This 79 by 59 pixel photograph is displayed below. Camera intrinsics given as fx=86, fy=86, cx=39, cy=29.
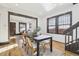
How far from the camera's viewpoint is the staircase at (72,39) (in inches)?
64.0

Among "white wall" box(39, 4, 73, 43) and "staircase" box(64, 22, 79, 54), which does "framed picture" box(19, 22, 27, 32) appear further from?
"staircase" box(64, 22, 79, 54)

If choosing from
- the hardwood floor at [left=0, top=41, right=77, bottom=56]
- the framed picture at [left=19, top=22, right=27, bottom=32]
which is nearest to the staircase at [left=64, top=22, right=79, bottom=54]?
the hardwood floor at [left=0, top=41, right=77, bottom=56]

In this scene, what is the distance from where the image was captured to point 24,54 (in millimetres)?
1725

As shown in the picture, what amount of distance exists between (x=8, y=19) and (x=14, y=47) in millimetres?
558

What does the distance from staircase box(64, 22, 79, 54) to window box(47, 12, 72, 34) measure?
0.09 m

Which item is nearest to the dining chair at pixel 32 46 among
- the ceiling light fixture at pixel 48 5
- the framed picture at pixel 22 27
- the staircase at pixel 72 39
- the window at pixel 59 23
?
the framed picture at pixel 22 27

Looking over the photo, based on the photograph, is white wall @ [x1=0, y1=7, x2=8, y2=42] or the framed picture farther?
the framed picture

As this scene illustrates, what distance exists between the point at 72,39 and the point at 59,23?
402 mm

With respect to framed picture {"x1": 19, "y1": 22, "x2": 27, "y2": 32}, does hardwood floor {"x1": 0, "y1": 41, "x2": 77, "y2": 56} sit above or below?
below

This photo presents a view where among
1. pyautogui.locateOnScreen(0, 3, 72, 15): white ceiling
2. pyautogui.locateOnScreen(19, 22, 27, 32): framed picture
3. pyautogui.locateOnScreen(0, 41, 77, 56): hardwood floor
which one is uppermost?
pyautogui.locateOnScreen(0, 3, 72, 15): white ceiling

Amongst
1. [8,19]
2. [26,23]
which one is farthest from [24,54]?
[8,19]

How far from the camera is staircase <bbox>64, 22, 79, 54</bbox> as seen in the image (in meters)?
1.62

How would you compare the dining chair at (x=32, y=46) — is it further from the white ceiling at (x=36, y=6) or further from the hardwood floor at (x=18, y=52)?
the white ceiling at (x=36, y=6)

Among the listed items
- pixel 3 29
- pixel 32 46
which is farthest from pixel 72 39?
pixel 3 29
